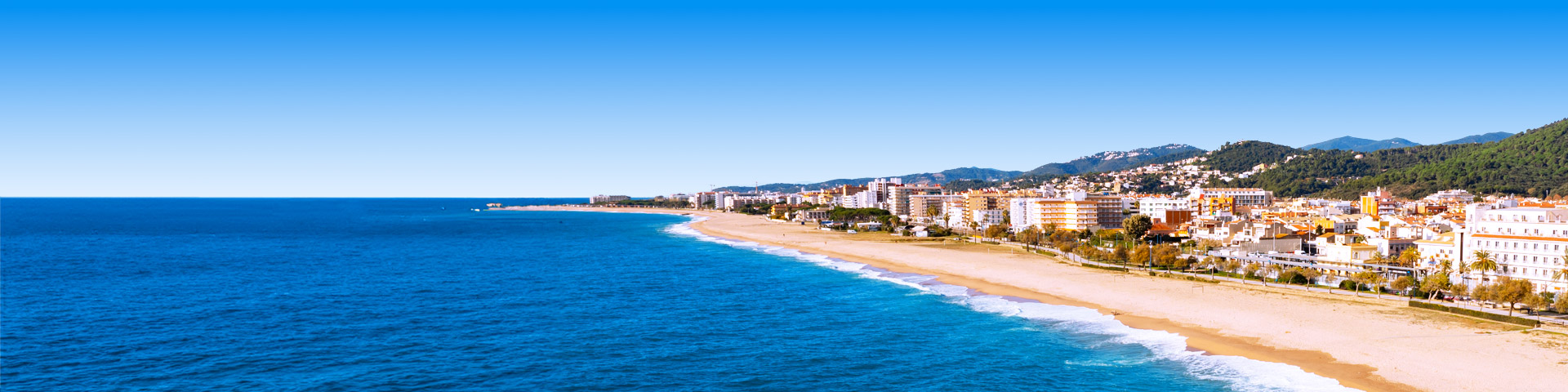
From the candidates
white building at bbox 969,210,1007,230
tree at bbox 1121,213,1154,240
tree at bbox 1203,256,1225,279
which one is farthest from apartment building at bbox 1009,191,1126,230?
tree at bbox 1203,256,1225,279

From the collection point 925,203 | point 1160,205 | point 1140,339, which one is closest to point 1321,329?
point 1140,339

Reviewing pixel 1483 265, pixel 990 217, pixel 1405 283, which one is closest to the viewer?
pixel 1483 265

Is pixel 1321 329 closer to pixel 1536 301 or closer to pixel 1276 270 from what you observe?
pixel 1536 301

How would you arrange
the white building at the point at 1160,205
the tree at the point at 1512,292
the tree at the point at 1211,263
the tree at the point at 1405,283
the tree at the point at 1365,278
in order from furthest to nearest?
1. the white building at the point at 1160,205
2. the tree at the point at 1211,263
3. the tree at the point at 1365,278
4. the tree at the point at 1405,283
5. the tree at the point at 1512,292

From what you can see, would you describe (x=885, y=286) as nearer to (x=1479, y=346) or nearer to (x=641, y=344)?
(x=641, y=344)

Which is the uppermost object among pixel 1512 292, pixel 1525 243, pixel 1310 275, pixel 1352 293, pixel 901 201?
pixel 901 201

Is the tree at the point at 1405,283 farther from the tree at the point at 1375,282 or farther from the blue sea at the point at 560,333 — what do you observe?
the blue sea at the point at 560,333

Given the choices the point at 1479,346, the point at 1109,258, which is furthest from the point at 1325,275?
the point at 1479,346

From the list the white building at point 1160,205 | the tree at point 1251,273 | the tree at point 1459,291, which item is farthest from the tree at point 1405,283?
the white building at point 1160,205
